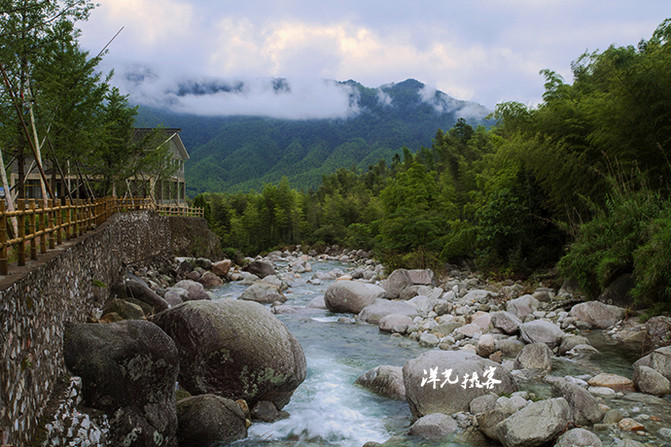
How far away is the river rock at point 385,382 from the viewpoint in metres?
7.49

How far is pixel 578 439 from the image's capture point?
17.0ft

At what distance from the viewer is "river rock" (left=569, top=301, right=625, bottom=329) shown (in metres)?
10.4

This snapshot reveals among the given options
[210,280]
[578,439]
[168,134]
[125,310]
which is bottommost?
[210,280]

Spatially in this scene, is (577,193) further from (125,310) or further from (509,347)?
(125,310)

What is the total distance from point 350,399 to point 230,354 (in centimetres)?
190

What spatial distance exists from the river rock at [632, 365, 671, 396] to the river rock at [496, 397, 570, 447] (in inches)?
→ 73.0

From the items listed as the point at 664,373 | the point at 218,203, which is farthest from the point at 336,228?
the point at 664,373

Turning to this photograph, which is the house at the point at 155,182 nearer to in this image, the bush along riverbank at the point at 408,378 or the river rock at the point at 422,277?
the river rock at the point at 422,277

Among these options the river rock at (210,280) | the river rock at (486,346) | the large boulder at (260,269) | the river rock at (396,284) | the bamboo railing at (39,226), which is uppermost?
the bamboo railing at (39,226)

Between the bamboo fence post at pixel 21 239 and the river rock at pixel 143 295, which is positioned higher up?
the bamboo fence post at pixel 21 239

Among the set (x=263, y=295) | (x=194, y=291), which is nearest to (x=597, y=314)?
(x=263, y=295)

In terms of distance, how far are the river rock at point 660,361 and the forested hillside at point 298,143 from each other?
300ft

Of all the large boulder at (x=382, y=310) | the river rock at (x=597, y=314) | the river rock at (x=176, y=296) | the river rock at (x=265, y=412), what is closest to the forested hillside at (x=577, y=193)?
the river rock at (x=597, y=314)

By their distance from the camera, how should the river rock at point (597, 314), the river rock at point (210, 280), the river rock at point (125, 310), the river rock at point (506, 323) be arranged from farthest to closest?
1. the river rock at point (210, 280)
2. the river rock at point (597, 314)
3. the river rock at point (506, 323)
4. the river rock at point (125, 310)
